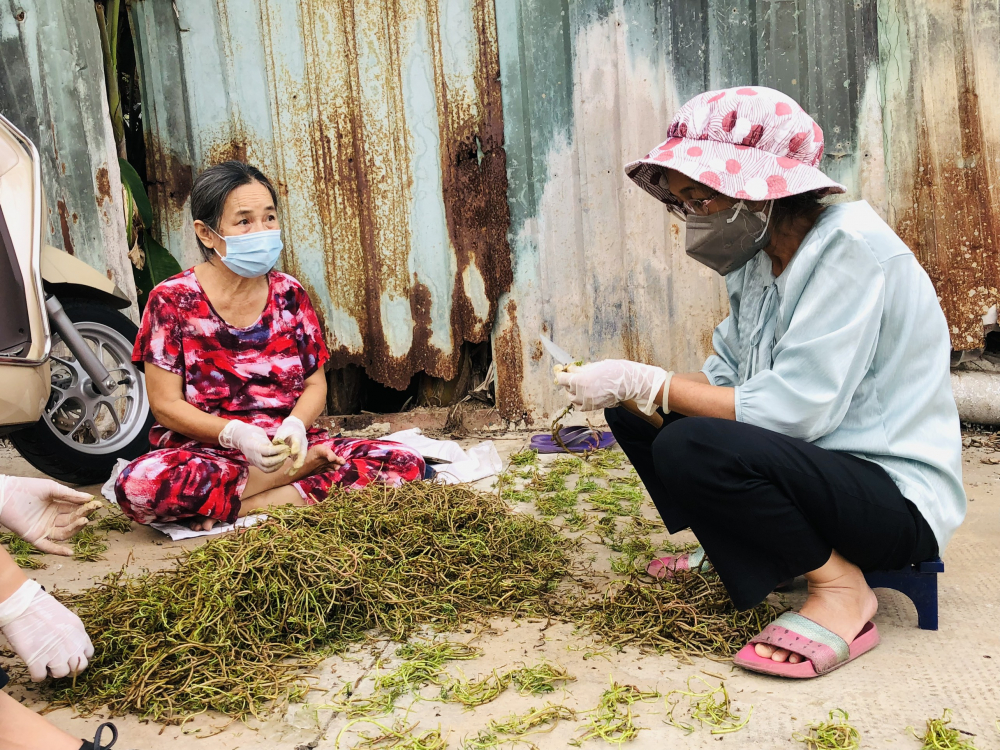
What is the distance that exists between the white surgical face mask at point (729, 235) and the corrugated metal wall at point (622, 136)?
6.12 feet

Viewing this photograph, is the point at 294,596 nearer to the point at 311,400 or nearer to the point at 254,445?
the point at 254,445

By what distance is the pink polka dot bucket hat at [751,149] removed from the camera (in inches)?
80.3

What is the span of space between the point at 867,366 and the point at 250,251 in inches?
84.7

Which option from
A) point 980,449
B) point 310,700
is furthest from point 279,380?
point 980,449

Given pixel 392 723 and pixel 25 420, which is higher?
pixel 25 420

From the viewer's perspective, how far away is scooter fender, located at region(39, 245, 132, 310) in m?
3.68

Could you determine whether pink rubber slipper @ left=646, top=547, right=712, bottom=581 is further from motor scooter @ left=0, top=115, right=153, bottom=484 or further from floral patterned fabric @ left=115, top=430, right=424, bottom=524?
motor scooter @ left=0, top=115, right=153, bottom=484

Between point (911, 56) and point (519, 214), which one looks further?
point (519, 214)

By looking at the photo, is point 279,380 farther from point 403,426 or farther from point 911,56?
point 911,56

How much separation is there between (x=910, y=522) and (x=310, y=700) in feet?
4.74

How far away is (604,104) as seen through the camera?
4.08 meters

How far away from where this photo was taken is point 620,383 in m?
2.23

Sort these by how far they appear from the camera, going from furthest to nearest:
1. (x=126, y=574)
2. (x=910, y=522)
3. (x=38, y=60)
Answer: (x=38, y=60) → (x=126, y=574) → (x=910, y=522)

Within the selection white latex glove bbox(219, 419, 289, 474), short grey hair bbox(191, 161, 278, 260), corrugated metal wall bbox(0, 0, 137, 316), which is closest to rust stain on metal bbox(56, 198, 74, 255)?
corrugated metal wall bbox(0, 0, 137, 316)
